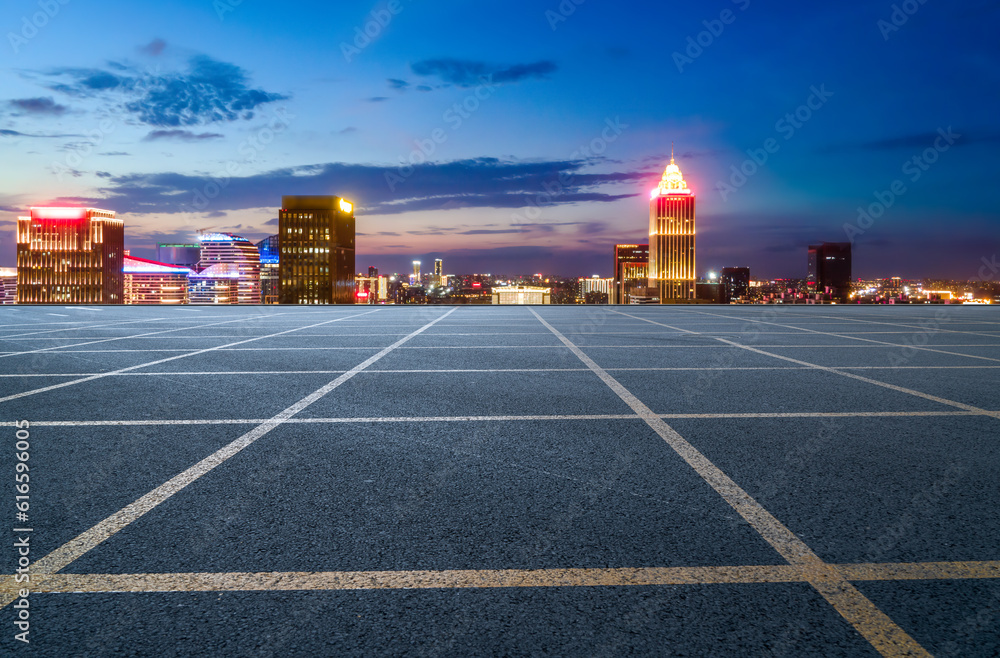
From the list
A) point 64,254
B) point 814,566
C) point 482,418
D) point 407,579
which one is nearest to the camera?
point 407,579

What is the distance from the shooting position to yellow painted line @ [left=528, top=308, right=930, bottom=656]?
2.29 m

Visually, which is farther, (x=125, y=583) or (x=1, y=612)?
(x=125, y=583)

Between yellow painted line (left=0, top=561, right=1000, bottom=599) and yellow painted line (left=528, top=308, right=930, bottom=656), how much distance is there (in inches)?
2.3

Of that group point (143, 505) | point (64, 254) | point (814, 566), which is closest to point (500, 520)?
point (814, 566)

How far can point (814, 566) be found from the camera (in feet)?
9.35

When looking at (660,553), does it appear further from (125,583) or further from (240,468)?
(240,468)

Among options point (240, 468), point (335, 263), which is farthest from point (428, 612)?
point (335, 263)

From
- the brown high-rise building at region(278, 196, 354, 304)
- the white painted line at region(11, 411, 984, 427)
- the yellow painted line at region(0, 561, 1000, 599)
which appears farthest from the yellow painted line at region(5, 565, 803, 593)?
the brown high-rise building at region(278, 196, 354, 304)

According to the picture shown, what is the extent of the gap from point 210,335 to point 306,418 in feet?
35.5

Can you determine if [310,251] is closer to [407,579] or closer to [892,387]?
[892,387]

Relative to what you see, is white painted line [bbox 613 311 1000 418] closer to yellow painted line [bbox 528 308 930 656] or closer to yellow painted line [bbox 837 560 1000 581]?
yellow painted line [bbox 528 308 930 656]

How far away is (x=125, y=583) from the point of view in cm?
270

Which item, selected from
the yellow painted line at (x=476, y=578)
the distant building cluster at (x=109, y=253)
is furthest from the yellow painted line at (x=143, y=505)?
the distant building cluster at (x=109, y=253)

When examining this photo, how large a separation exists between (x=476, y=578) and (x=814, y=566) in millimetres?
1615
